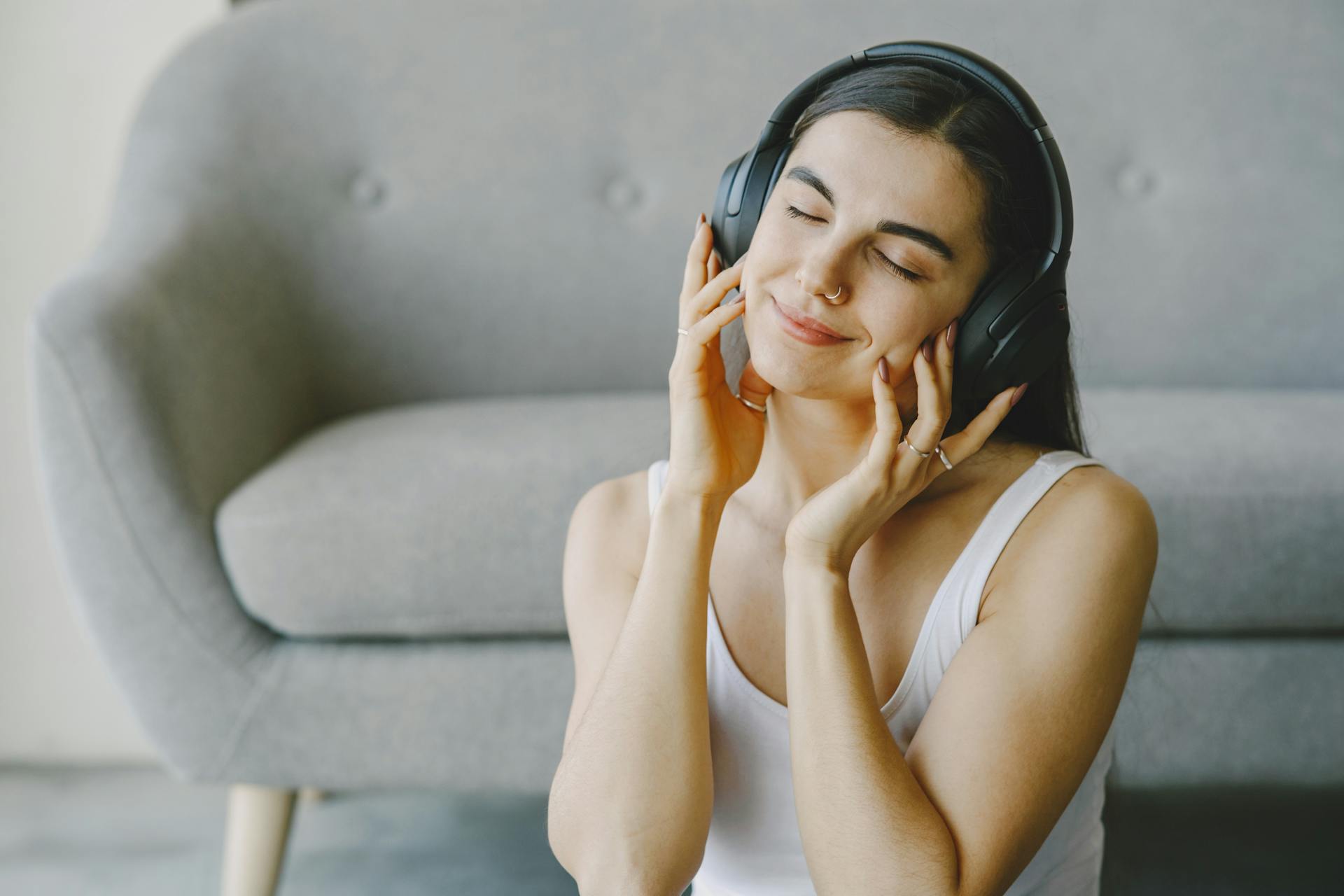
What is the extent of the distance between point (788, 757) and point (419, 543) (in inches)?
24.2

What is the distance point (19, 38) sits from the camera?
1.92 m

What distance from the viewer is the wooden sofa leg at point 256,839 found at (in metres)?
1.40

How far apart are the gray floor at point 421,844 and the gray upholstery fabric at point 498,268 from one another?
19 cm

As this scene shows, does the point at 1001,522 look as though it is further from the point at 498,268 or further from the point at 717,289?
the point at 498,268

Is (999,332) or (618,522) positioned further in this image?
(618,522)

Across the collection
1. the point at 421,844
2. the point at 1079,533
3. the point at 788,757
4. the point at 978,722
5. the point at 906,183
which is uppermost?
the point at 906,183

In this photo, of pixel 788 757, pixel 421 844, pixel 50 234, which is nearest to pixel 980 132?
pixel 788 757

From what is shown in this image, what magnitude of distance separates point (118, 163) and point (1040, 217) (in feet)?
5.65

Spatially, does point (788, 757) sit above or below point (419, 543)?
above

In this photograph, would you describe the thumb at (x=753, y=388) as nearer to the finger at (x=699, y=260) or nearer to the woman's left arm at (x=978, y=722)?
the finger at (x=699, y=260)

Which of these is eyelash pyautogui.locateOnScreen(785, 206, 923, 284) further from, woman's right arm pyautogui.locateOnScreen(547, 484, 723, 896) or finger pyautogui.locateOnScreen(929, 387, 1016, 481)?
woman's right arm pyautogui.locateOnScreen(547, 484, 723, 896)

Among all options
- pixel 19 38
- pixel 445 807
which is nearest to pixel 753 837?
pixel 445 807

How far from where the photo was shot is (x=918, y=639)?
2.97ft

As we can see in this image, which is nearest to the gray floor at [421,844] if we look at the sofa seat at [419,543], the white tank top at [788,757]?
the sofa seat at [419,543]
